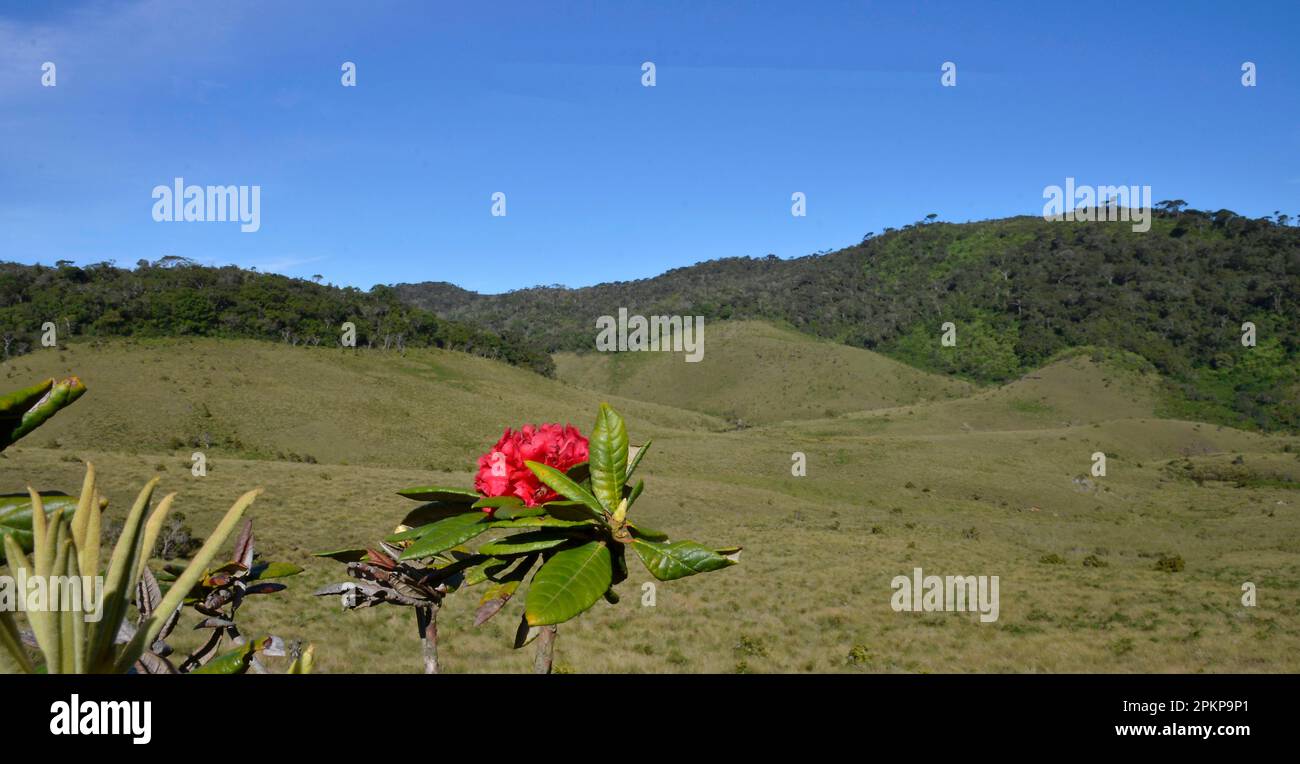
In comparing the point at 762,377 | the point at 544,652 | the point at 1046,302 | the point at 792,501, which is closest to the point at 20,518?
the point at 544,652

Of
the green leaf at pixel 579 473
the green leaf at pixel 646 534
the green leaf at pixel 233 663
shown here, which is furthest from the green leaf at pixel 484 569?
the green leaf at pixel 233 663

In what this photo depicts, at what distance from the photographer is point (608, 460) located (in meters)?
1.67

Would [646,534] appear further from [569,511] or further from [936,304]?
[936,304]

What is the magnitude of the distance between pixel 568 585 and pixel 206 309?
65.8 metres

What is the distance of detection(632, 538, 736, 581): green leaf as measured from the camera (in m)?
1.44

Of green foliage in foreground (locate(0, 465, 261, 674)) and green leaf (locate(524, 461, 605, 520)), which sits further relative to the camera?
green leaf (locate(524, 461, 605, 520))

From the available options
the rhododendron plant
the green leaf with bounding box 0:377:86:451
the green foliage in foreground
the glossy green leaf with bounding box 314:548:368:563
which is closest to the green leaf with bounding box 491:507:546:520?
the rhododendron plant

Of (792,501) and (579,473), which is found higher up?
(579,473)

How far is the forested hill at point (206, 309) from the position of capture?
2084 inches

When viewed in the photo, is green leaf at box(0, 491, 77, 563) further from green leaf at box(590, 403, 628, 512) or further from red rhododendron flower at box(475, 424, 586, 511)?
green leaf at box(590, 403, 628, 512)

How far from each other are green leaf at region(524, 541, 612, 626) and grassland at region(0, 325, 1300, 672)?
9.32 metres
